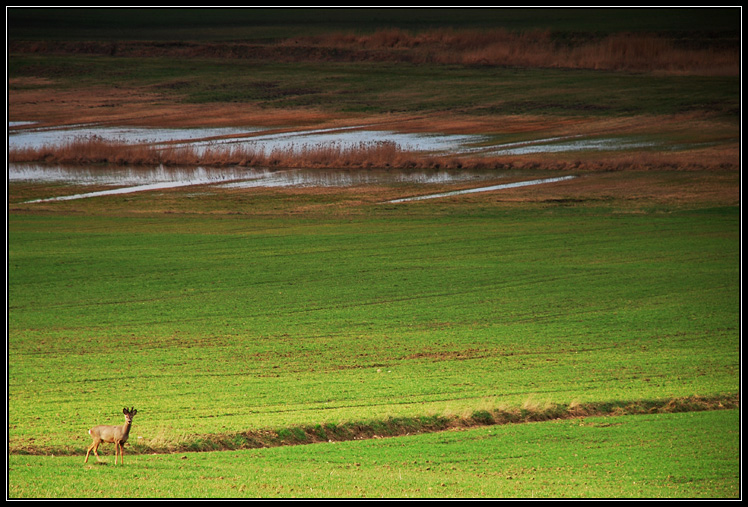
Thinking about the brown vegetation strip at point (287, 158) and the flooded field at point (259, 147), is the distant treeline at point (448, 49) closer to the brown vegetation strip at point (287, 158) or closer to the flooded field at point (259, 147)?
the flooded field at point (259, 147)

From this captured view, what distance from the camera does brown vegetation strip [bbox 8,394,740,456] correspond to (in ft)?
42.1

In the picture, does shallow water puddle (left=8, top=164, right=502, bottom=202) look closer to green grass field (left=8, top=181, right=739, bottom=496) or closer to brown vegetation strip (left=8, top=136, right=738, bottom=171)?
brown vegetation strip (left=8, top=136, right=738, bottom=171)

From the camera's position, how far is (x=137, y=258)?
29672 mm

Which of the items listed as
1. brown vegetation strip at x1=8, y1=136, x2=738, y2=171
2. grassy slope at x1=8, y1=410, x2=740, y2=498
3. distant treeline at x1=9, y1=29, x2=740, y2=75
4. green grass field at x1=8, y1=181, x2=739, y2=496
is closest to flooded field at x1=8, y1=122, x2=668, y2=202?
brown vegetation strip at x1=8, y1=136, x2=738, y2=171

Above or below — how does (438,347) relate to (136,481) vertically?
below

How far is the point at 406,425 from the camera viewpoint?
14.2 metres

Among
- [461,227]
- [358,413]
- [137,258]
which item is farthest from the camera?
[461,227]

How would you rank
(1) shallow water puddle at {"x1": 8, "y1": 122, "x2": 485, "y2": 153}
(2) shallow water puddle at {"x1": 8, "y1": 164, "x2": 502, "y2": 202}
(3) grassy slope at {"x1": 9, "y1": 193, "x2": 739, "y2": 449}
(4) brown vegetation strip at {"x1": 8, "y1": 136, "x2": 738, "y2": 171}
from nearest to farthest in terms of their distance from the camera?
(3) grassy slope at {"x1": 9, "y1": 193, "x2": 739, "y2": 449}, (2) shallow water puddle at {"x1": 8, "y1": 164, "x2": 502, "y2": 202}, (4) brown vegetation strip at {"x1": 8, "y1": 136, "x2": 738, "y2": 171}, (1) shallow water puddle at {"x1": 8, "y1": 122, "x2": 485, "y2": 153}

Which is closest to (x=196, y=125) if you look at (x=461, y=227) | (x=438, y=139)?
(x=438, y=139)

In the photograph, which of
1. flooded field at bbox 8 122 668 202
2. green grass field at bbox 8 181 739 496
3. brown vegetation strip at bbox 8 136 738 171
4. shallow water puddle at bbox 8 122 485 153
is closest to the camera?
green grass field at bbox 8 181 739 496

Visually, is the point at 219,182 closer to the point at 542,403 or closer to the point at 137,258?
the point at 137,258

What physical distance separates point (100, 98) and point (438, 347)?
31874mm

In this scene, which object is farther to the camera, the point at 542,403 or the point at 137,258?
the point at 137,258

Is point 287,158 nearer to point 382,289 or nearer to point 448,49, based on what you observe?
point 448,49
